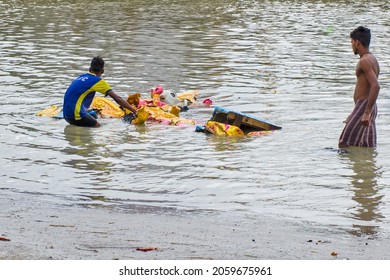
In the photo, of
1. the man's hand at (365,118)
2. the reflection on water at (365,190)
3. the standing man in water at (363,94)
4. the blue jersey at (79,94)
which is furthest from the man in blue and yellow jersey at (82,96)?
the man's hand at (365,118)

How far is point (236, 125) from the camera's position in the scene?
12.0 meters

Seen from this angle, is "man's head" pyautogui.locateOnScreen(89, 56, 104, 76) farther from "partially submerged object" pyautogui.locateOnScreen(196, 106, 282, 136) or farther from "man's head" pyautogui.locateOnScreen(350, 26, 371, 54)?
"man's head" pyautogui.locateOnScreen(350, 26, 371, 54)

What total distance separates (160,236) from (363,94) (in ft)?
13.9

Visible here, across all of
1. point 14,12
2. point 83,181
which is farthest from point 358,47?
point 14,12

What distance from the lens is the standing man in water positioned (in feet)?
32.9

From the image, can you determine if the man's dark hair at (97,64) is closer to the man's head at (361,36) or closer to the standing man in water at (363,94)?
the standing man in water at (363,94)

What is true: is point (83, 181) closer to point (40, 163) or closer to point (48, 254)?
point (40, 163)

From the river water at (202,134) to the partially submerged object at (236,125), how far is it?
0.21 metres

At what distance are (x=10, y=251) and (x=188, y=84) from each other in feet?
34.7

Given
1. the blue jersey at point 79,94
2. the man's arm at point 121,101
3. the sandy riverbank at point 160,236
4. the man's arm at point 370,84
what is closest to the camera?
the sandy riverbank at point 160,236

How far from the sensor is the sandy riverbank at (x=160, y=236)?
6250mm

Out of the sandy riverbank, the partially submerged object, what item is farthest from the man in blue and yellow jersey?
the sandy riverbank

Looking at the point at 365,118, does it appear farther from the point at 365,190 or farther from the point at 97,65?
the point at 97,65

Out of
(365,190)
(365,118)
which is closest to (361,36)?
(365,118)
